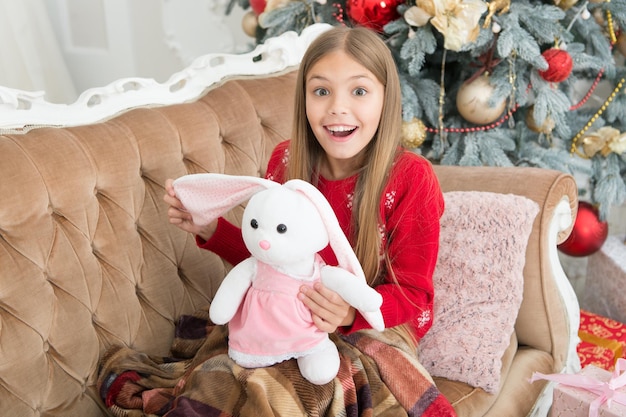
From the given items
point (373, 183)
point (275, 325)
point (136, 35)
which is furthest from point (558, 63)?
point (136, 35)

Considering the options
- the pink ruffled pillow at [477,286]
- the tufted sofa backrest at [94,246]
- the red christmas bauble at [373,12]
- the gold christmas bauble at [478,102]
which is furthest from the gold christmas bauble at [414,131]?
the tufted sofa backrest at [94,246]

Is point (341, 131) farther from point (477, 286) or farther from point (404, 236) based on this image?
point (477, 286)

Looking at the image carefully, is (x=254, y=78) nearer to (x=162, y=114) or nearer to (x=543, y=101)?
(x=162, y=114)

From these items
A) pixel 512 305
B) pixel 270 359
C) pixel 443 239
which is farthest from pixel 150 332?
pixel 512 305

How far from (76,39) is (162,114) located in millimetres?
1697

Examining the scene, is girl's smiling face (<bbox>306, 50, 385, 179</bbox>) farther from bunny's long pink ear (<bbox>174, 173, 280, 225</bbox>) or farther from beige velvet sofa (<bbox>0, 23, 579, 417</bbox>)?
beige velvet sofa (<bbox>0, 23, 579, 417</bbox>)

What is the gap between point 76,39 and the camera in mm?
2863

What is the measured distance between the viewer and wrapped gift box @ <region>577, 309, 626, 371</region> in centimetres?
189

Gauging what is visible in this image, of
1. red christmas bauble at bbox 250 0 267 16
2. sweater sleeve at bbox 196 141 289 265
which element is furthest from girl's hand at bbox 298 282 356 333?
red christmas bauble at bbox 250 0 267 16

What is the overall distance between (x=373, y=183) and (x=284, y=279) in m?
0.30

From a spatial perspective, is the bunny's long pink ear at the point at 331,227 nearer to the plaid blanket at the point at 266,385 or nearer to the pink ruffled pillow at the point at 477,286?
the plaid blanket at the point at 266,385

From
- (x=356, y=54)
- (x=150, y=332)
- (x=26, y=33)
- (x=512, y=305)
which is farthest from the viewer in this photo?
(x=26, y=33)

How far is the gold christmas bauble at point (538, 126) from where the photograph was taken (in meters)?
2.07

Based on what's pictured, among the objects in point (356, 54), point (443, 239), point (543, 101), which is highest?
point (356, 54)
